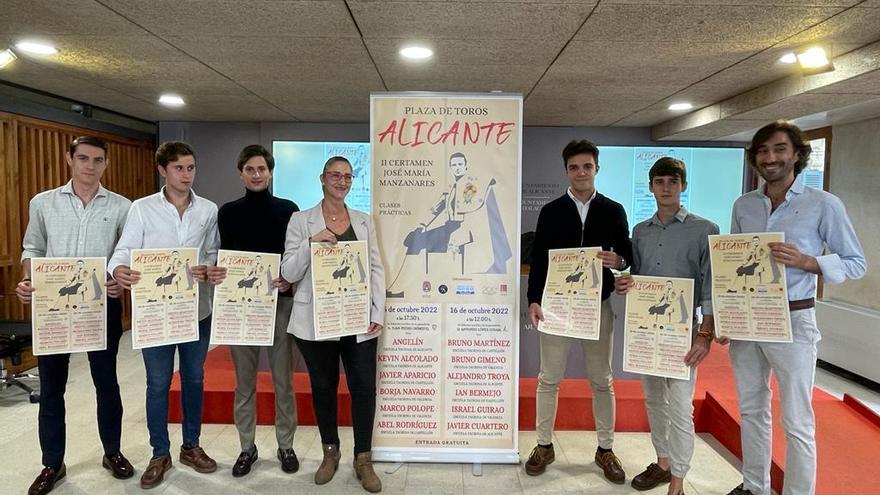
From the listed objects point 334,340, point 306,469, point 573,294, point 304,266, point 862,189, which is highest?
point 862,189

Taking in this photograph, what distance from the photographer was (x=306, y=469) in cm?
283

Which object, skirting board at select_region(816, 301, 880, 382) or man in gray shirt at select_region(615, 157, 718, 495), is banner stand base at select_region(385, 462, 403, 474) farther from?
skirting board at select_region(816, 301, 880, 382)

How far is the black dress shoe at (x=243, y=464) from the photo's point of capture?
2.73m

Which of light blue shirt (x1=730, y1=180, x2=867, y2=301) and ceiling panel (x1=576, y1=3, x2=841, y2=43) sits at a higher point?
ceiling panel (x1=576, y1=3, x2=841, y2=43)

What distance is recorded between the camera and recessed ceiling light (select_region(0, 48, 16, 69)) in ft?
11.0

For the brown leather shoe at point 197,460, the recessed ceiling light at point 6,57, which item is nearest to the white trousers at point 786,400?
the brown leather shoe at point 197,460

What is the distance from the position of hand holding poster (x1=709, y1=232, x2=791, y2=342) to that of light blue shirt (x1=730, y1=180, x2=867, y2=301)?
0.08 meters

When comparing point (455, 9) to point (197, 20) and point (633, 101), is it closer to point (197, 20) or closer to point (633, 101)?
point (197, 20)

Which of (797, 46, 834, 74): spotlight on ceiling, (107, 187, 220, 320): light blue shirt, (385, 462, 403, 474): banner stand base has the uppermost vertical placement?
(797, 46, 834, 74): spotlight on ceiling

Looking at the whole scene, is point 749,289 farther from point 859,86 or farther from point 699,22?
point 859,86

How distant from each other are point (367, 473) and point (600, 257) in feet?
4.97

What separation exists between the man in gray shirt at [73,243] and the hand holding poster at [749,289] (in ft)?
8.73

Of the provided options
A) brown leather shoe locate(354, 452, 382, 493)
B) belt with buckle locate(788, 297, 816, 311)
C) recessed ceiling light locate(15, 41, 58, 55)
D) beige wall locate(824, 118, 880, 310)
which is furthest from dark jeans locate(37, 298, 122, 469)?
beige wall locate(824, 118, 880, 310)

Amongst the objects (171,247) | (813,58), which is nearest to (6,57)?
(171,247)
